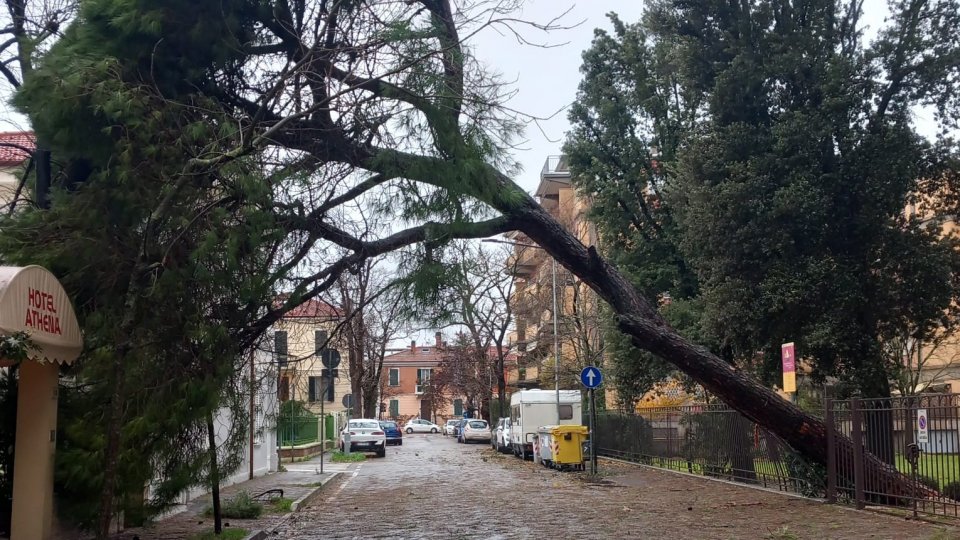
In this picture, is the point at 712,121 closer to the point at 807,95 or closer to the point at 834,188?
the point at 807,95

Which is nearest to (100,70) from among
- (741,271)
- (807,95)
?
(741,271)

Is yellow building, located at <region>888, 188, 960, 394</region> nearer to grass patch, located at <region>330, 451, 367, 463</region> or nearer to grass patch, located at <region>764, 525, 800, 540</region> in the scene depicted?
grass patch, located at <region>764, 525, 800, 540</region>

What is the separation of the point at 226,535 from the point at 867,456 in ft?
32.5

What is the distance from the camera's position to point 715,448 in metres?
22.6

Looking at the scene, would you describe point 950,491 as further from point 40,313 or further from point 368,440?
point 368,440

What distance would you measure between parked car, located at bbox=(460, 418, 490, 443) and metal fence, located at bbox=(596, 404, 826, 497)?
25.4m

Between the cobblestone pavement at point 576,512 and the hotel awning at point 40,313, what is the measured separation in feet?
16.6

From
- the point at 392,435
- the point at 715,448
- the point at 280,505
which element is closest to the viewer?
the point at 280,505

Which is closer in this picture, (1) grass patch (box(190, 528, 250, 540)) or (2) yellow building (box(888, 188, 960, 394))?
(1) grass patch (box(190, 528, 250, 540))

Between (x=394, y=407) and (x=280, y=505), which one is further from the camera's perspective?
(x=394, y=407)

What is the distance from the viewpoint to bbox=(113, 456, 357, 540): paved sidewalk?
12172 millimetres

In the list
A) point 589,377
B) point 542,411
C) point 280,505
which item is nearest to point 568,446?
point 589,377

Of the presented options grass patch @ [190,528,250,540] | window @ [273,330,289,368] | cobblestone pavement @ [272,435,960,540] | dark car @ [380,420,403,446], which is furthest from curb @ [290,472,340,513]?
dark car @ [380,420,403,446]

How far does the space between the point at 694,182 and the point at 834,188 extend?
10.1 ft
